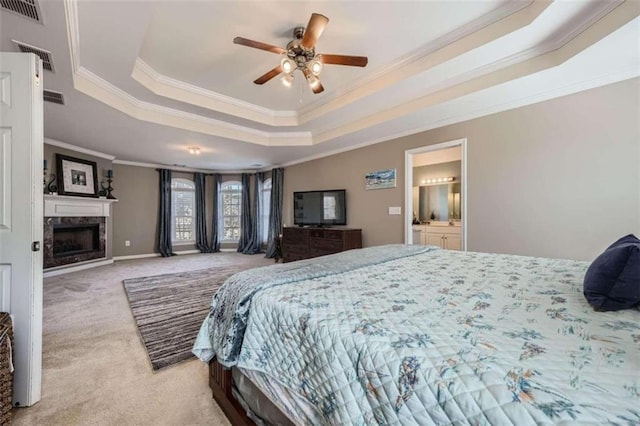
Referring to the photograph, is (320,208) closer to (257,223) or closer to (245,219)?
(257,223)

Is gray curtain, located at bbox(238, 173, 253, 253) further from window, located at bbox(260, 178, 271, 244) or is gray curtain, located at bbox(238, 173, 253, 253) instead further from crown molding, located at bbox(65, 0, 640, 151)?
crown molding, located at bbox(65, 0, 640, 151)

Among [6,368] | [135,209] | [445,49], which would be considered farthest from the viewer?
[135,209]

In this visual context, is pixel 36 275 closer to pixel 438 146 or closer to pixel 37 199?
pixel 37 199

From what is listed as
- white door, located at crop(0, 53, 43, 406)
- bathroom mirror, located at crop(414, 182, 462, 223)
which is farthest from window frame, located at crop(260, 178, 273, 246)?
white door, located at crop(0, 53, 43, 406)

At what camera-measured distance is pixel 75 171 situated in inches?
201

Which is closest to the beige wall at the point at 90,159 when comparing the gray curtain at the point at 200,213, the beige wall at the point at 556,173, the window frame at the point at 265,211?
the gray curtain at the point at 200,213

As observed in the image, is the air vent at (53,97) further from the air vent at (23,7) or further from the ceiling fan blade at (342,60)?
the ceiling fan blade at (342,60)

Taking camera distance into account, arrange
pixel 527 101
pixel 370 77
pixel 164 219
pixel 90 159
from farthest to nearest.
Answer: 1. pixel 164 219
2. pixel 90 159
3. pixel 370 77
4. pixel 527 101

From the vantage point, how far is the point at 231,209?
7.76m

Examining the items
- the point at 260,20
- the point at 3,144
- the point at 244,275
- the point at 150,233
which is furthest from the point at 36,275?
the point at 150,233

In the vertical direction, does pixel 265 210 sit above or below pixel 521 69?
below

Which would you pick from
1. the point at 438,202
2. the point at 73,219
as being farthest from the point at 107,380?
the point at 438,202

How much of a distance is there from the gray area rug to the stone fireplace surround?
1.61 meters

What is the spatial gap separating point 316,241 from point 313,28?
141 inches
